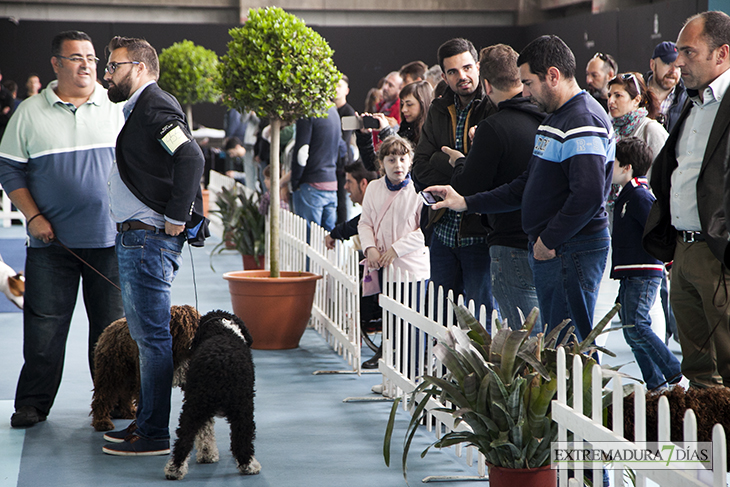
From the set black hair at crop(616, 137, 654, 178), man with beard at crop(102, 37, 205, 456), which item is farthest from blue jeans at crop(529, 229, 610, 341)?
man with beard at crop(102, 37, 205, 456)

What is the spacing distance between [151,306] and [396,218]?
169 cm

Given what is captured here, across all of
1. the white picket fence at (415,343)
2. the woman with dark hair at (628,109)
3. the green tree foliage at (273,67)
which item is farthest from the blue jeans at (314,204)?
the woman with dark hair at (628,109)

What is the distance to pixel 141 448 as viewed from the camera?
129 inches

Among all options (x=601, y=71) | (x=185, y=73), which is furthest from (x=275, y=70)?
(x=185, y=73)

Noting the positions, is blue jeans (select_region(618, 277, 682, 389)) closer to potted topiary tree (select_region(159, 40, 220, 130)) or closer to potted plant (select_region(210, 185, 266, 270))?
potted plant (select_region(210, 185, 266, 270))

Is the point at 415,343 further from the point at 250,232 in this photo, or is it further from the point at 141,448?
the point at 250,232

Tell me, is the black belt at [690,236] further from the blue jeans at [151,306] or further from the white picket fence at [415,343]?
the blue jeans at [151,306]

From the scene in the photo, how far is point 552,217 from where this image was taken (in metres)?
2.99

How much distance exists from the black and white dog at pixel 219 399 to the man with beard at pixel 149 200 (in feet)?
0.86

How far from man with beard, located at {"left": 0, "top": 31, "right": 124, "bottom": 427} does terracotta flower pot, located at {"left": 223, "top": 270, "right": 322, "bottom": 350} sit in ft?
4.97

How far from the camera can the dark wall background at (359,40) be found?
13.4m

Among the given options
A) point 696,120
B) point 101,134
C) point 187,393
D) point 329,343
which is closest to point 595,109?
point 696,120

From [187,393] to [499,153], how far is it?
1632mm

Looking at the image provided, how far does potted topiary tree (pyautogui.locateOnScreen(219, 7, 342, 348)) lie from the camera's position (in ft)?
16.9
